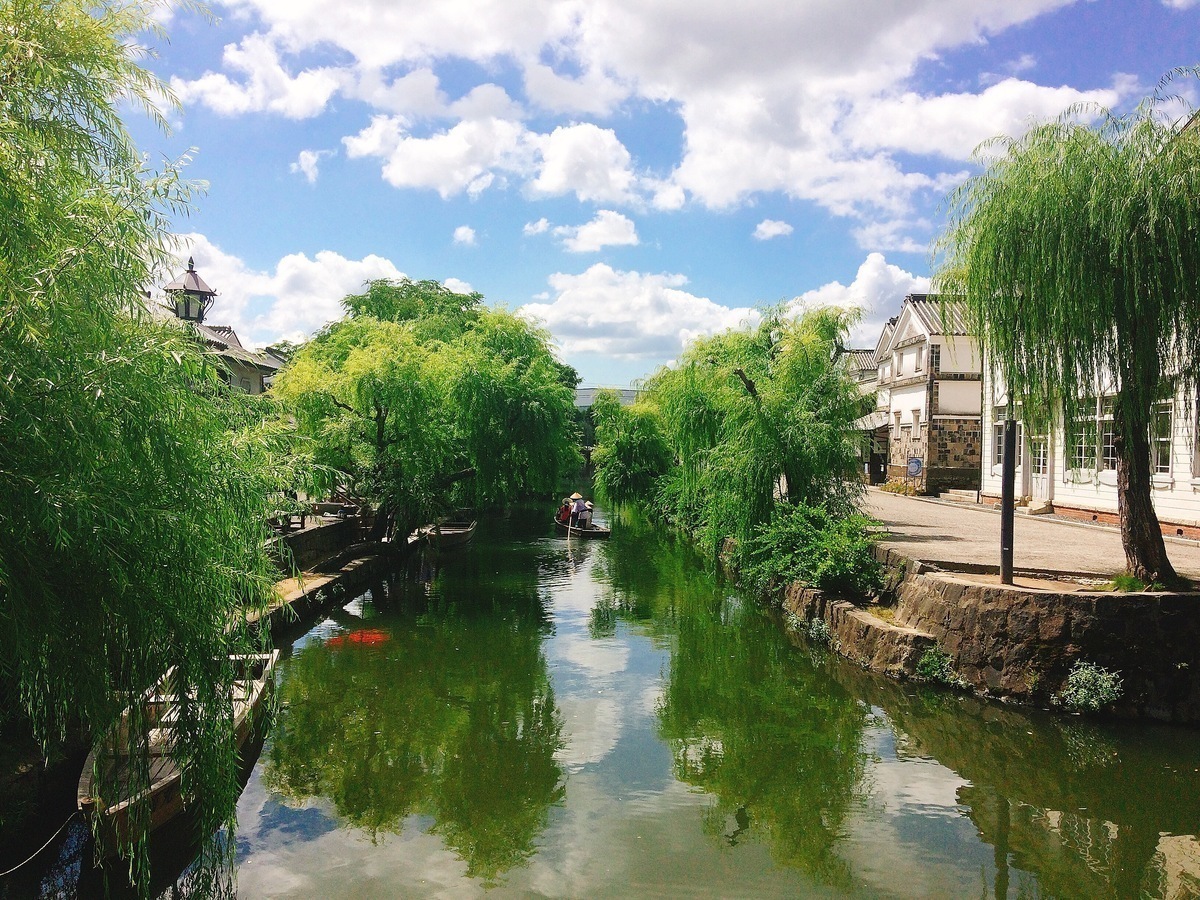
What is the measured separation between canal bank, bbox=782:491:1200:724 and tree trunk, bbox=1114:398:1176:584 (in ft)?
2.01

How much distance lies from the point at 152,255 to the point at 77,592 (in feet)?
6.67

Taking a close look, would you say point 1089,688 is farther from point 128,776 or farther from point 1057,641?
point 128,776

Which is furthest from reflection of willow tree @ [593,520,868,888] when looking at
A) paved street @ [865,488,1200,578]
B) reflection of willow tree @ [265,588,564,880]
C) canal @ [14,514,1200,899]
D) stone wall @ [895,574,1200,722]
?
paved street @ [865,488,1200,578]

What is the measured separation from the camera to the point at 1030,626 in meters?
9.49

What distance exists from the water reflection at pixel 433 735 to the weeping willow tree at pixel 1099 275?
22.8ft

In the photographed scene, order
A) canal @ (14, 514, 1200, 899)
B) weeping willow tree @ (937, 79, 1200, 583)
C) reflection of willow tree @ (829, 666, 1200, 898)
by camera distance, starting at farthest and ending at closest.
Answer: weeping willow tree @ (937, 79, 1200, 583) < reflection of willow tree @ (829, 666, 1200, 898) < canal @ (14, 514, 1200, 899)

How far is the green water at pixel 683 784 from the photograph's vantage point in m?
6.41

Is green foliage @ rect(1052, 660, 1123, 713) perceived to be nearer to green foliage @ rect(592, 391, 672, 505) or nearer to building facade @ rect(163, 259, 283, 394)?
building facade @ rect(163, 259, 283, 394)

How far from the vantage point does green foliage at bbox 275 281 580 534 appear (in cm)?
1850

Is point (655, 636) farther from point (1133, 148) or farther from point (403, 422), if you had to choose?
point (1133, 148)

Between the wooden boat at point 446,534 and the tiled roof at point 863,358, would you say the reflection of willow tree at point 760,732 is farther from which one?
the tiled roof at point 863,358

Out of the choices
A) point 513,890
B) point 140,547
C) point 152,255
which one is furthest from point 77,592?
point 513,890

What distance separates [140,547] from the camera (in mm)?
4422

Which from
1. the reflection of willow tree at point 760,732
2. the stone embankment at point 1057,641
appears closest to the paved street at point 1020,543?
the stone embankment at point 1057,641
